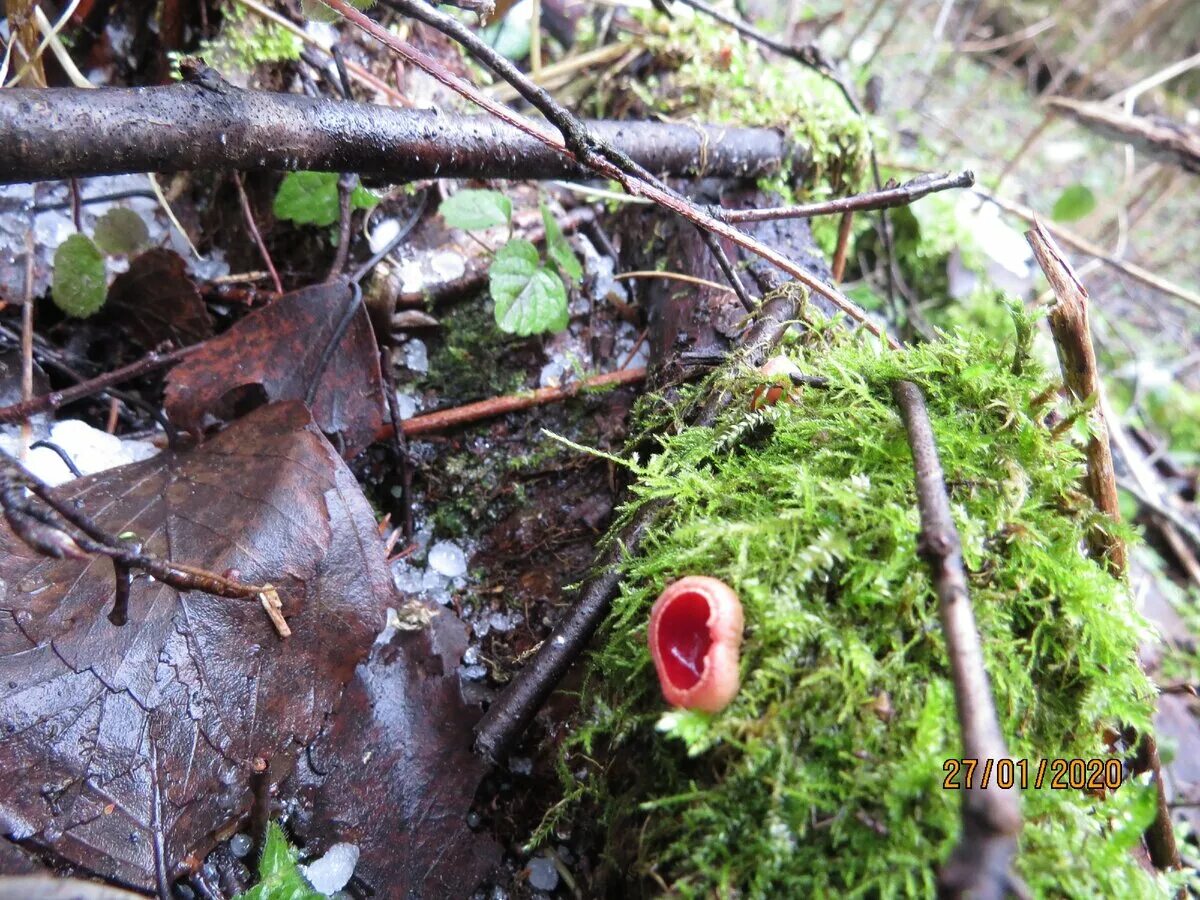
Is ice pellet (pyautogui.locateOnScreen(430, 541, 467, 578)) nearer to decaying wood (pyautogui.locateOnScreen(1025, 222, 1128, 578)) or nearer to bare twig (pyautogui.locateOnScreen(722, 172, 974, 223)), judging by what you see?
bare twig (pyautogui.locateOnScreen(722, 172, 974, 223))

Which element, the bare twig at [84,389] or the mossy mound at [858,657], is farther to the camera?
the bare twig at [84,389]

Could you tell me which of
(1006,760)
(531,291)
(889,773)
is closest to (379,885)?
(889,773)

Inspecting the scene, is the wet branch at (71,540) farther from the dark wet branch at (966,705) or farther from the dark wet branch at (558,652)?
the dark wet branch at (966,705)

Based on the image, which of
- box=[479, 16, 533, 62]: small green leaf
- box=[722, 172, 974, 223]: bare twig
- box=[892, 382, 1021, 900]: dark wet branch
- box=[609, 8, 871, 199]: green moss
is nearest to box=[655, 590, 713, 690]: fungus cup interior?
box=[892, 382, 1021, 900]: dark wet branch

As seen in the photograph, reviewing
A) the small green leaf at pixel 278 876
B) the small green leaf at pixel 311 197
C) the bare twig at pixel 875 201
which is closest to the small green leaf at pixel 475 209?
the small green leaf at pixel 311 197

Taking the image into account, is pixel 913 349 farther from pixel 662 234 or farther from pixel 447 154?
pixel 447 154
